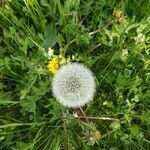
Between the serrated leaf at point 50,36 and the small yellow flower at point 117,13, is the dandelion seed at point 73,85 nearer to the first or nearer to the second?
the serrated leaf at point 50,36

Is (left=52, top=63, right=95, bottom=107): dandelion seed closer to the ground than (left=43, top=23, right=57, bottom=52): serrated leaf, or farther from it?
closer to the ground

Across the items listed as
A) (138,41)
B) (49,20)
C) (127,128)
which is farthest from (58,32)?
(127,128)


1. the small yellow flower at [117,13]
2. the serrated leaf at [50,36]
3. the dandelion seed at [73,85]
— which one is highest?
the small yellow flower at [117,13]

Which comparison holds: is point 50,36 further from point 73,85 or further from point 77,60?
point 73,85

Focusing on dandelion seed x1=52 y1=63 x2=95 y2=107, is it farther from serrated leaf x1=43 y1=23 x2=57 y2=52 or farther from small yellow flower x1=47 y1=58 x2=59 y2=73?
serrated leaf x1=43 y1=23 x2=57 y2=52

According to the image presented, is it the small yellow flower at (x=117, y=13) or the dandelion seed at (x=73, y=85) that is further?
the small yellow flower at (x=117, y=13)

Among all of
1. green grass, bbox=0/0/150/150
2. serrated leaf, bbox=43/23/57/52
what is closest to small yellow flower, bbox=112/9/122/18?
green grass, bbox=0/0/150/150

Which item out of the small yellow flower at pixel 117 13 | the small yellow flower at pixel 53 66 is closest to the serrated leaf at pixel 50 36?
the small yellow flower at pixel 53 66

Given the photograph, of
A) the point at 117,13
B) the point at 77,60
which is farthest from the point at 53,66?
the point at 117,13
